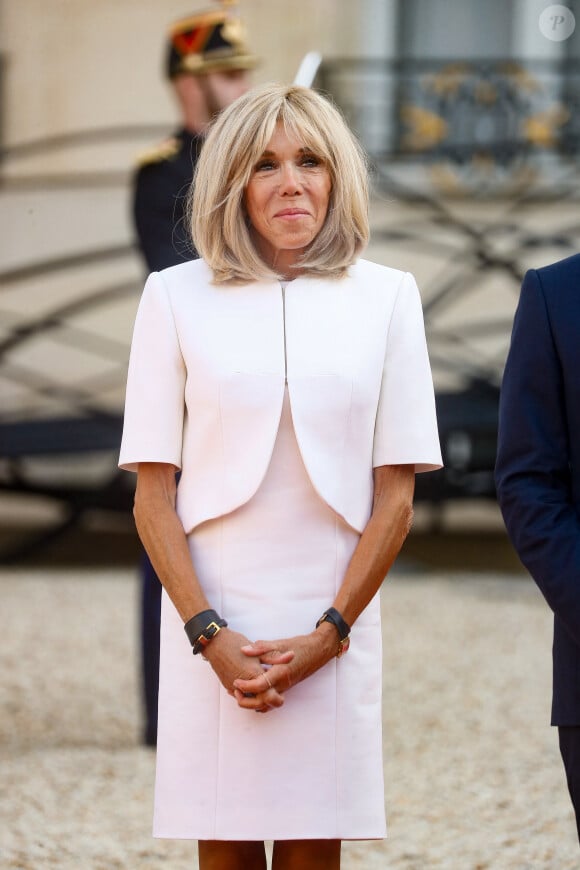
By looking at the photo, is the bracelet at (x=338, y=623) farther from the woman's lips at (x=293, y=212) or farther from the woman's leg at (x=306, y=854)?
the woman's lips at (x=293, y=212)

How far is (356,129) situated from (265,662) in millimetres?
9390

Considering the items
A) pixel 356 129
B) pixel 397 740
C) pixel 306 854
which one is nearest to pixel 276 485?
pixel 306 854

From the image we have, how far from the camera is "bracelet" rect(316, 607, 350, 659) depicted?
2.46m

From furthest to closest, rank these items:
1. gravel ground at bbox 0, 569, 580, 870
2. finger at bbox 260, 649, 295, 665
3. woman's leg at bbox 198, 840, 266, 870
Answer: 1. gravel ground at bbox 0, 569, 580, 870
2. woman's leg at bbox 198, 840, 266, 870
3. finger at bbox 260, 649, 295, 665

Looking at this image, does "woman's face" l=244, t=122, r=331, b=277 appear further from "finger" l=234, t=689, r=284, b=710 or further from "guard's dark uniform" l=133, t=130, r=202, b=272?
"guard's dark uniform" l=133, t=130, r=202, b=272

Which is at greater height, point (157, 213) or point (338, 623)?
point (157, 213)

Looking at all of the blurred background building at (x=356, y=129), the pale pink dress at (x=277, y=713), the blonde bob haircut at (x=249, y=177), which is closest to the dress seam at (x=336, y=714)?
the pale pink dress at (x=277, y=713)

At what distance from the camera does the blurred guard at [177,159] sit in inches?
173

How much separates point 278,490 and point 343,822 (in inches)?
20.1

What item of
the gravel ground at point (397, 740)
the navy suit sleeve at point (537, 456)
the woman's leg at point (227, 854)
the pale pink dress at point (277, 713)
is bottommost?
the gravel ground at point (397, 740)

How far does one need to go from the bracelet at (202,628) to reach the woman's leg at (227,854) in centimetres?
31

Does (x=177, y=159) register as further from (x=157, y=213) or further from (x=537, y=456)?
(x=537, y=456)

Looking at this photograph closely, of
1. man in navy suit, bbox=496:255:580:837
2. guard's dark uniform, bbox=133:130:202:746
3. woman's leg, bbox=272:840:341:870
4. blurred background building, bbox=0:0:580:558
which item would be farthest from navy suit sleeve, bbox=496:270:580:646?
blurred background building, bbox=0:0:580:558

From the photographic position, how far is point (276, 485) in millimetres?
2514
